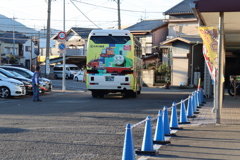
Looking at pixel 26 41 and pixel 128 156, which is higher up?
pixel 26 41

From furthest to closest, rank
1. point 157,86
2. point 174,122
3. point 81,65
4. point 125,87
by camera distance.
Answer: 1. point 81,65
2. point 157,86
3. point 125,87
4. point 174,122

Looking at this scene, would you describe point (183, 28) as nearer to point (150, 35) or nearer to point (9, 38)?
point (150, 35)

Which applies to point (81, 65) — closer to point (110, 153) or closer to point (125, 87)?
point (125, 87)

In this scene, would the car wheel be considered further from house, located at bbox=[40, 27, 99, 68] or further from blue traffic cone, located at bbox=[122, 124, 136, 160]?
house, located at bbox=[40, 27, 99, 68]

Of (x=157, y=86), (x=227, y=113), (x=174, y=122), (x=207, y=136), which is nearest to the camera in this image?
(x=207, y=136)

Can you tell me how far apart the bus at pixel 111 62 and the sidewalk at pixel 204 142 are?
795 cm

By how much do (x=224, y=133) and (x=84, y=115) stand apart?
5.22 meters

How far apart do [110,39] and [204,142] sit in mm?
12709

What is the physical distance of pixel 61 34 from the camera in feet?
91.3

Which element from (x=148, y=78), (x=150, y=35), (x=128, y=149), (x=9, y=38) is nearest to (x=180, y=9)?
(x=150, y=35)

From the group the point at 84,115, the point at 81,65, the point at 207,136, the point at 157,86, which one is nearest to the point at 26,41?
the point at 81,65

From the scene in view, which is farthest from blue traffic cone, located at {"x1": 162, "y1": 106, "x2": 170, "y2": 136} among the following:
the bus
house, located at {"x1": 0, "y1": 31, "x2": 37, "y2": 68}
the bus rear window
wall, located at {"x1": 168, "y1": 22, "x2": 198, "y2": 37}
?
house, located at {"x1": 0, "y1": 31, "x2": 37, "y2": 68}

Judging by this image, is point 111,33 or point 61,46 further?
point 61,46

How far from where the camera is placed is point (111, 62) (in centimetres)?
2097
